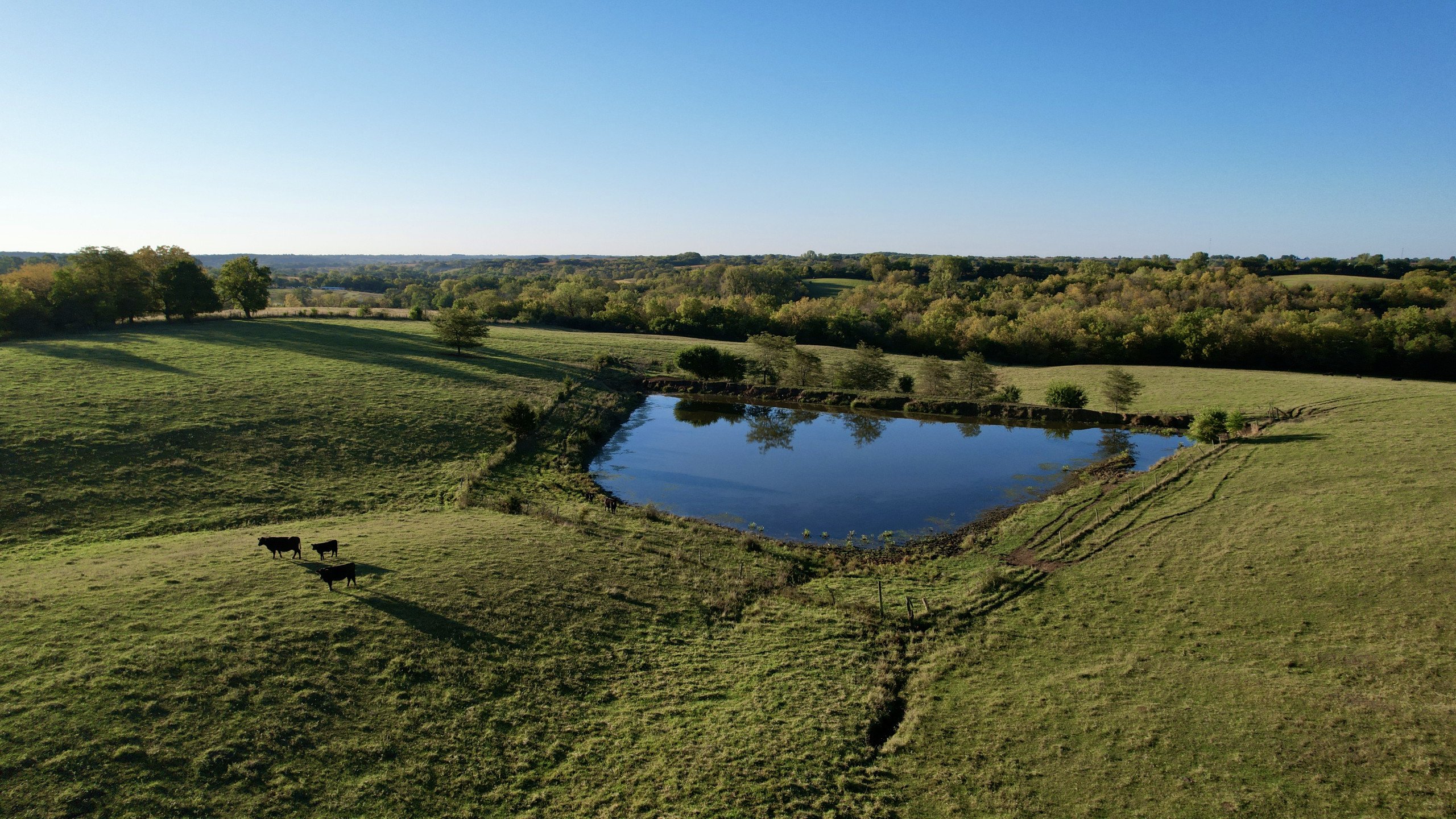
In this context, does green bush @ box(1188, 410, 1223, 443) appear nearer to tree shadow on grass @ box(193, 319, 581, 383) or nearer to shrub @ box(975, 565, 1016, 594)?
shrub @ box(975, 565, 1016, 594)

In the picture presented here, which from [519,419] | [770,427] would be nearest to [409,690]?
[519,419]

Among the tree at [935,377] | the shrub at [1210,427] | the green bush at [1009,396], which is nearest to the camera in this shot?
the shrub at [1210,427]

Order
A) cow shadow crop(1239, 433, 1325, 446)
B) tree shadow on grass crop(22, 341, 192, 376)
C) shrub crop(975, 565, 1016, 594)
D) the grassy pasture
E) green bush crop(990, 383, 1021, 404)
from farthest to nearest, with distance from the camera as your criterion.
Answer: green bush crop(990, 383, 1021, 404) → tree shadow on grass crop(22, 341, 192, 376) → cow shadow crop(1239, 433, 1325, 446) → shrub crop(975, 565, 1016, 594) → the grassy pasture

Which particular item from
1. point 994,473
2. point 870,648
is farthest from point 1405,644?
point 994,473

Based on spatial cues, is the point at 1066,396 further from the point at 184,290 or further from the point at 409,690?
the point at 184,290

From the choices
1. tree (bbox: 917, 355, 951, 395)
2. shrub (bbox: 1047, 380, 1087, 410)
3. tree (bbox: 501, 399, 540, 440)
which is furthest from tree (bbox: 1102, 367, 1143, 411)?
tree (bbox: 501, 399, 540, 440)

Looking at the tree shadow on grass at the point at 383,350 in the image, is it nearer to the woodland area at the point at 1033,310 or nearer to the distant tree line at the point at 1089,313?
the woodland area at the point at 1033,310

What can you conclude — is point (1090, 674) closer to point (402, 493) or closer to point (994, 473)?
point (994, 473)

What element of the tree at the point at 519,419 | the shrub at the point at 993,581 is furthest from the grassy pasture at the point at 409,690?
the tree at the point at 519,419
